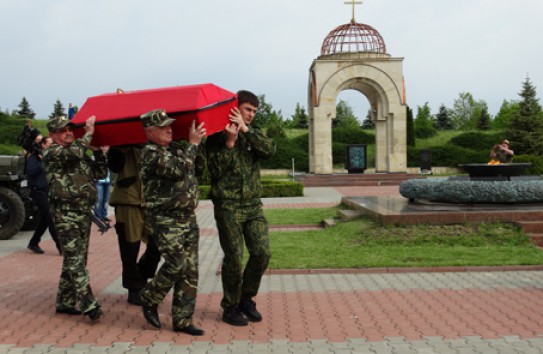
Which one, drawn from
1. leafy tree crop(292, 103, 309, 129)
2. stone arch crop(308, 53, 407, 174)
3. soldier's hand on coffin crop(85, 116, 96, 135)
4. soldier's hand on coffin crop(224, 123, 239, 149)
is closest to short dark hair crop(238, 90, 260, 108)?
soldier's hand on coffin crop(224, 123, 239, 149)

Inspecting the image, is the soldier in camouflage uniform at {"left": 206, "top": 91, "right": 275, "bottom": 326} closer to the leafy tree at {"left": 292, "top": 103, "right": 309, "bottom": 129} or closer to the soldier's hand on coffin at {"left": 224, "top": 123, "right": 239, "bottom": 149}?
the soldier's hand on coffin at {"left": 224, "top": 123, "right": 239, "bottom": 149}

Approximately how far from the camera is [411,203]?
36.5 feet

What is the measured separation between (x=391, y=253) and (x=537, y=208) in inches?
124

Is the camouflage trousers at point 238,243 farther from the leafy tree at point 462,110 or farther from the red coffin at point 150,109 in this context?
the leafy tree at point 462,110

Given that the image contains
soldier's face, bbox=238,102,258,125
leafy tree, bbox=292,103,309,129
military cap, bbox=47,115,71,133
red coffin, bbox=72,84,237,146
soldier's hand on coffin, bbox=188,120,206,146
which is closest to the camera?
soldier's hand on coffin, bbox=188,120,206,146

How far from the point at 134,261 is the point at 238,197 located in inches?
51.6

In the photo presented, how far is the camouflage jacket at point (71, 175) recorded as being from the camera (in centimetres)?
505

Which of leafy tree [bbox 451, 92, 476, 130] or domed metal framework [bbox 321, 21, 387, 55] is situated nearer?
domed metal framework [bbox 321, 21, 387, 55]

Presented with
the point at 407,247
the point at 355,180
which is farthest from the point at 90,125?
the point at 355,180

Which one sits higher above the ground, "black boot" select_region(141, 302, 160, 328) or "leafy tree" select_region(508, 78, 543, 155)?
"leafy tree" select_region(508, 78, 543, 155)

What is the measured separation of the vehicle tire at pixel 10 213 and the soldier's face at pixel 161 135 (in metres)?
7.20

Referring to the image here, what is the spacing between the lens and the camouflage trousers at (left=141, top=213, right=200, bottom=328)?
4.53 metres

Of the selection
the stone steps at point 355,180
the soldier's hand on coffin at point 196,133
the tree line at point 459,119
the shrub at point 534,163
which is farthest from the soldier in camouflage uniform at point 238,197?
the tree line at point 459,119

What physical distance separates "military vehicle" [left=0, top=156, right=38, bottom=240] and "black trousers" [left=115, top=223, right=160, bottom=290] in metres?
6.14
